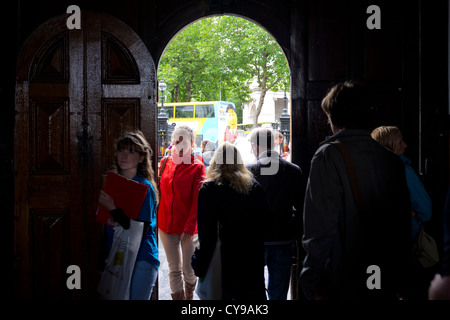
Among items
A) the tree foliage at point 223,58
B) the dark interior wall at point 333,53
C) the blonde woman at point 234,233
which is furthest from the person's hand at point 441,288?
the tree foliage at point 223,58

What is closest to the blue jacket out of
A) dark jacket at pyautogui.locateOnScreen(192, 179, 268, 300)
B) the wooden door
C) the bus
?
dark jacket at pyautogui.locateOnScreen(192, 179, 268, 300)

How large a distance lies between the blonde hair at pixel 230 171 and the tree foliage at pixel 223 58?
61.7 ft

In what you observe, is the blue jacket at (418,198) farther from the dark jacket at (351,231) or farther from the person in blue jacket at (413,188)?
the dark jacket at (351,231)

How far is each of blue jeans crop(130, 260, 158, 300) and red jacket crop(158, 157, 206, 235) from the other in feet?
4.53

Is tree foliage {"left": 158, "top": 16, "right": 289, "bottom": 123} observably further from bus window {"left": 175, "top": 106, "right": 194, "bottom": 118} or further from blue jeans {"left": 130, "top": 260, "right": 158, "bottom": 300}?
blue jeans {"left": 130, "top": 260, "right": 158, "bottom": 300}

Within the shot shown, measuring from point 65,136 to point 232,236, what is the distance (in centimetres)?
218

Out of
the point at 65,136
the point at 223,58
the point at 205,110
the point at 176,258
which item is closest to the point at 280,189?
the point at 176,258

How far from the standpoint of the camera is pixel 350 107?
2.54m

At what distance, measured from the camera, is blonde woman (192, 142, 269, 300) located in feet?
10.5

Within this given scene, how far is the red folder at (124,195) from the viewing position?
335 cm

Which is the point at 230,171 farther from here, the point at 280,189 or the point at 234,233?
the point at 280,189

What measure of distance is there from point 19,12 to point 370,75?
11.9ft
